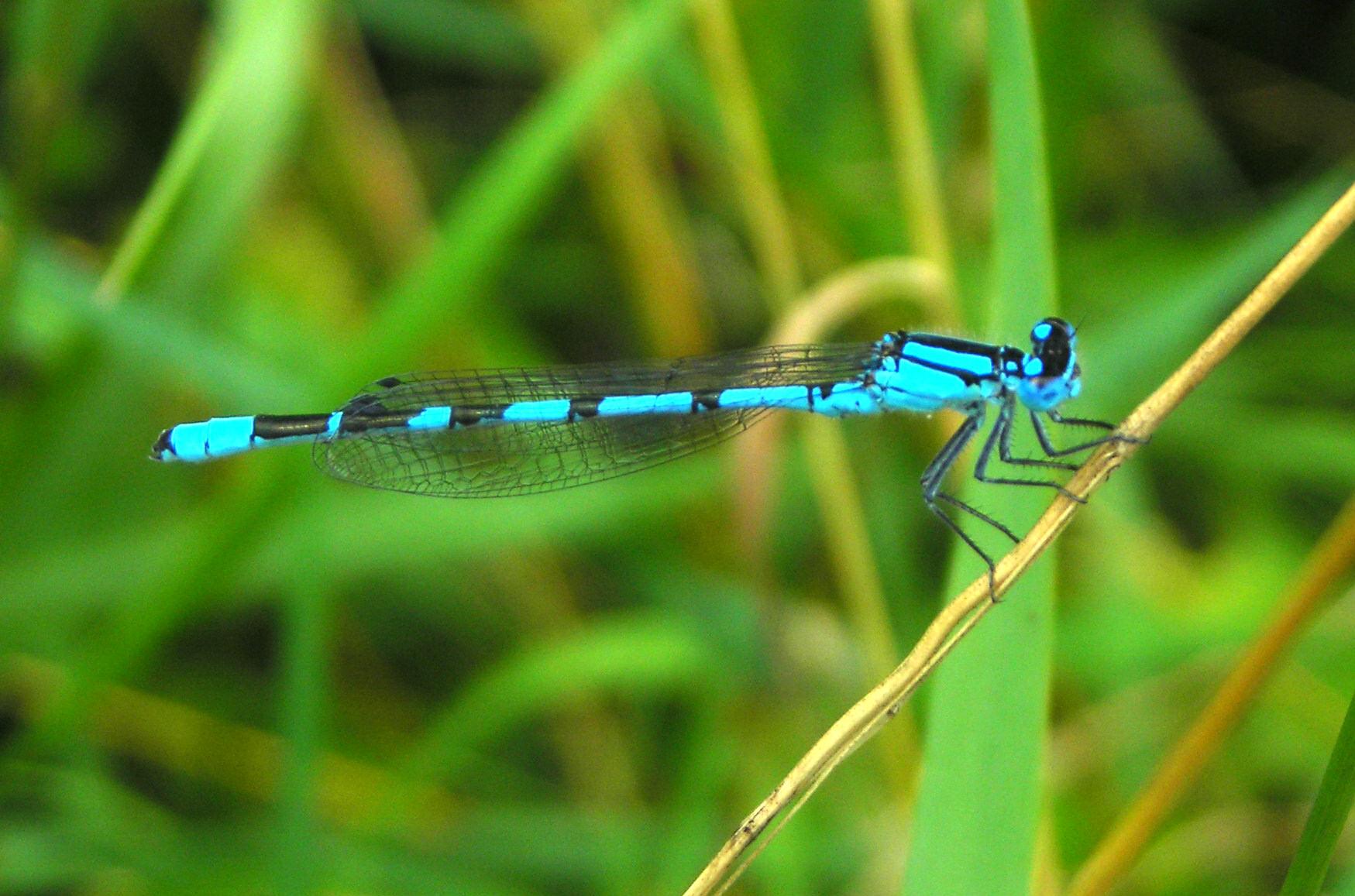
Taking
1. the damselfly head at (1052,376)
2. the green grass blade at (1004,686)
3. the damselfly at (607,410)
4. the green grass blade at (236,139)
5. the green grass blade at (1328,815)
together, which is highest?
the green grass blade at (236,139)

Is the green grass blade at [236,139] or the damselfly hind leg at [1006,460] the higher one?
the green grass blade at [236,139]

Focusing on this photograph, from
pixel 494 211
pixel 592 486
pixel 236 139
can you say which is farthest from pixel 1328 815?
pixel 236 139

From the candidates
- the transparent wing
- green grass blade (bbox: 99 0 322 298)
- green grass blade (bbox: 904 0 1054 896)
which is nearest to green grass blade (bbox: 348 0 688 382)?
the transparent wing

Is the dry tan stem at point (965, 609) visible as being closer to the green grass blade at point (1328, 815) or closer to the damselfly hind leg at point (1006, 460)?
the damselfly hind leg at point (1006, 460)

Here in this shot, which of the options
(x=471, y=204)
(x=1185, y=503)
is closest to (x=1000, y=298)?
(x=471, y=204)

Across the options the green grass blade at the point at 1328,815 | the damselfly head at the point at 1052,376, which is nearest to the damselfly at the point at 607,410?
the damselfly head at the point at 1052,376

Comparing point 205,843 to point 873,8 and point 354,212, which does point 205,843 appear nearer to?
point 354,212

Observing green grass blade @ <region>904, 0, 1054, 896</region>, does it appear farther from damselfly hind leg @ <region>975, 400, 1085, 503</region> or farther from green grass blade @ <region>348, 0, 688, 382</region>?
green grass blade @ <region>348, 0, 688, 382</region>
